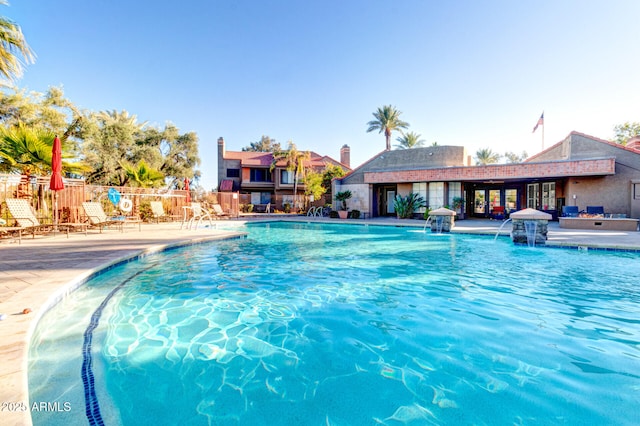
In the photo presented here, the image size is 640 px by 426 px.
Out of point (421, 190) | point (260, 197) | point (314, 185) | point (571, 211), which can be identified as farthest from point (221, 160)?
point (571, 211)

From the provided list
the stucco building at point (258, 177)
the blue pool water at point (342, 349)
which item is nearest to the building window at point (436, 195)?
the stucco building at point (258, 177)

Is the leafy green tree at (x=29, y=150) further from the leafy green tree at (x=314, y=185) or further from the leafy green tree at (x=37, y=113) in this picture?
the leafy green tree at (x=314, y=185)

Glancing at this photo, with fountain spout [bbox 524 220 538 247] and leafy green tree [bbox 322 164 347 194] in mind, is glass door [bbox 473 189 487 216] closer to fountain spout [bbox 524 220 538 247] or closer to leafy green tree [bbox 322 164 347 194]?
leafy green tree [bbox 322 164 347 194]

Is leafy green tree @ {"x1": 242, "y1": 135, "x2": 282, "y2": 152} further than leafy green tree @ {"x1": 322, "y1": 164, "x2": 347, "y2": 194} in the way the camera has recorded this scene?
Yes

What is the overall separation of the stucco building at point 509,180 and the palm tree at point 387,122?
11.7m

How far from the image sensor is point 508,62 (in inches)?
649

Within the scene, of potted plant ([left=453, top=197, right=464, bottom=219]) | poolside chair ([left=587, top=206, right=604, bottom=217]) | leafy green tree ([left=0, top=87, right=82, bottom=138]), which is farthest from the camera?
leafy green tree ([left=0, top=87, right=82, bottom=138])

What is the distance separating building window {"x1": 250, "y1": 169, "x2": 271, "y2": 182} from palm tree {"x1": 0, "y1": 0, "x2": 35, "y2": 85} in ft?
88.1

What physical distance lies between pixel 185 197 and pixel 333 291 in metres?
17.3

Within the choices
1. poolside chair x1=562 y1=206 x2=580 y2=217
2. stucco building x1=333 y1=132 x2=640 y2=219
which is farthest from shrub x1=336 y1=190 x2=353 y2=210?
poolside chair x1=562 y1=206 x2=580 y2=217

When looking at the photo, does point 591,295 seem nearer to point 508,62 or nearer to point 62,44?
→ point 508,62

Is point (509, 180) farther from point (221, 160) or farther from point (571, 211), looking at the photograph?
point (221, 160)

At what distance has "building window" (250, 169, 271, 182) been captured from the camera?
35750 mm

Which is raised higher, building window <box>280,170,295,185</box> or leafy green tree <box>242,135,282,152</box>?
leafy green tree <box>242,135,282,152</box>
